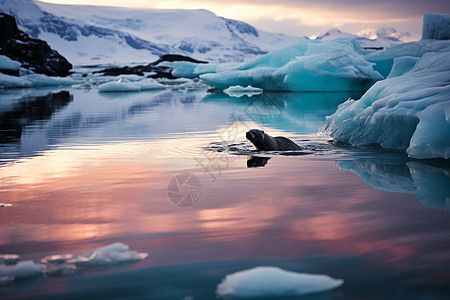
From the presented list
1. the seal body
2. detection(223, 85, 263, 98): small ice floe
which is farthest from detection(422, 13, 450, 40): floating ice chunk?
the seal body

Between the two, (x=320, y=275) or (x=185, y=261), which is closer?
(x=320, y=275)

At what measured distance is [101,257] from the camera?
10.2 ft

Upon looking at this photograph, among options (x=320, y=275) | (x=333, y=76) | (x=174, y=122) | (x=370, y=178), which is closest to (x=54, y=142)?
(x=174, y=122)

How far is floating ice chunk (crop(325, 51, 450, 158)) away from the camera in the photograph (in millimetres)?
6375

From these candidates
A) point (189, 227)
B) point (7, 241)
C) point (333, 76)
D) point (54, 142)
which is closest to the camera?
point (7, 241)

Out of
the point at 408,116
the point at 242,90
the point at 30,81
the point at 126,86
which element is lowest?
the point at 30,81

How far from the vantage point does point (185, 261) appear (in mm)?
3141

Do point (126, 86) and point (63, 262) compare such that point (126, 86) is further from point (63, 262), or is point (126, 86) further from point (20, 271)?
point (20, 271)

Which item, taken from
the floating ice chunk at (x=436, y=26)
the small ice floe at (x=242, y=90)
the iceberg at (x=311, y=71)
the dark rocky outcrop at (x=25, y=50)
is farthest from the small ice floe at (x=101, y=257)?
the dark rocky outcrop at (x=25, y=50)

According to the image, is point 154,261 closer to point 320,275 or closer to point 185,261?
point 185,261

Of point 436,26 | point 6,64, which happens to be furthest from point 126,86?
point 436,26

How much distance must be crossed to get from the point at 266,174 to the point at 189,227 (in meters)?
2.27

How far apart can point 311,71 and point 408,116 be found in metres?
17.4

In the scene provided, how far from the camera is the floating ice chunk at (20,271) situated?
291 centimetres
